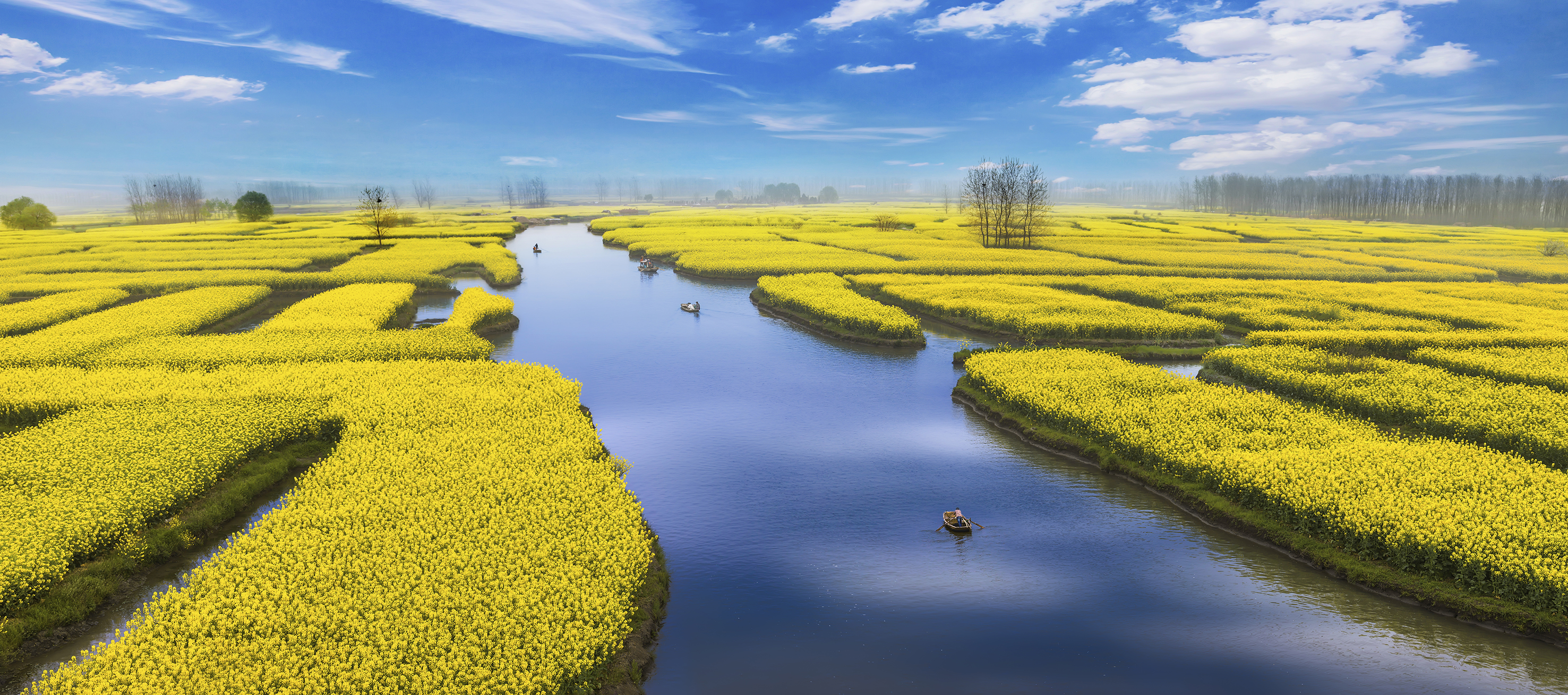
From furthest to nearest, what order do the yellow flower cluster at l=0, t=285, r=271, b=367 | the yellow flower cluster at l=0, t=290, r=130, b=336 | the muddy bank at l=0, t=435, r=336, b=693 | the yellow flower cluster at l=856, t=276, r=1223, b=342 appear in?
the yellow flower cluster at l=856, t=276, r=1223, b=342 → the yellow flower cluster at l=0, t=290, r=130, b=336 → the yellow flower cluster at l=0, t=285, r=271, b=367 → the muddy bank at l=0, t=435, r=336, b=693

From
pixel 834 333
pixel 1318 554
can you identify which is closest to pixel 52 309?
pixel 834 333

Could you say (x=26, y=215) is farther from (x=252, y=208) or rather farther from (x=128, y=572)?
(x=128, y=572)

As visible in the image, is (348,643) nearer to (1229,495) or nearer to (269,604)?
(269,604)

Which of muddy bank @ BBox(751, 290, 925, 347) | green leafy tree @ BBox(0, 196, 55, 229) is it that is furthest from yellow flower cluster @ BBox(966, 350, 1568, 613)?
green leafy tree @ BBox(0, 196, 55, 229)

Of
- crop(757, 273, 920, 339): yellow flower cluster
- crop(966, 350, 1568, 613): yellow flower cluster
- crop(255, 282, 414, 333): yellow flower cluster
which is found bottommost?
crop(966, 350, 1568, 613): yellow flower cluster

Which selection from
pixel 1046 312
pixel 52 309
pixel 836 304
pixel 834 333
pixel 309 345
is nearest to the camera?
pixel 309 345

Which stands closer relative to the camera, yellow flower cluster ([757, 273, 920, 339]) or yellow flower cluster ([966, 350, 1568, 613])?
yellow flower cluster ([966, 350, 1568, 613])

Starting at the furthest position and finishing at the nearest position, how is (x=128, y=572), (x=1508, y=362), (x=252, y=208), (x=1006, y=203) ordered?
1. (x=252, y=208)
2. (x=1006, y=203)
3. (x=1508, y=362)
4. (x=128, y=572)

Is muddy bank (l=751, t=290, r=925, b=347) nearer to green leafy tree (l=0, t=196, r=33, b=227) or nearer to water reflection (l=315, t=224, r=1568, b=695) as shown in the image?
water reflection (l=315, t=224, r=1568, b=695)
